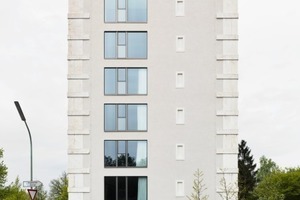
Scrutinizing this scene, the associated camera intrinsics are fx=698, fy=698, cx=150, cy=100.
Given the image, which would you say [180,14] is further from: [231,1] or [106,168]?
[106,168]

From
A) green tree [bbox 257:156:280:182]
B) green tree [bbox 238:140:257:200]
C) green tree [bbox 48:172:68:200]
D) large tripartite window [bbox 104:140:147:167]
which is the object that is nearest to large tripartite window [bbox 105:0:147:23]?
large tripartite window [bbox 104:140:147:167]

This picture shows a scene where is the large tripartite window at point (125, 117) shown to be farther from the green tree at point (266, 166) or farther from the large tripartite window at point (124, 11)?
the green tree at point (266, 166)

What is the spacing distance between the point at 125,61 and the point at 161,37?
110 inches

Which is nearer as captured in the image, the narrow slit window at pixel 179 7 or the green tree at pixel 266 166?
the narrow slit window at pixel 179 7

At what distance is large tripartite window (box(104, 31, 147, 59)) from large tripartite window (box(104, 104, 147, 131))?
3226 mm

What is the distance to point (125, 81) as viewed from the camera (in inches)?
1757

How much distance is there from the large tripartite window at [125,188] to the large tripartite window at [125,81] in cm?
546

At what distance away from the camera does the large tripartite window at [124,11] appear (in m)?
45.2

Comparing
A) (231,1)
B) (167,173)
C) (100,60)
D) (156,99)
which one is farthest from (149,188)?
(231,1)

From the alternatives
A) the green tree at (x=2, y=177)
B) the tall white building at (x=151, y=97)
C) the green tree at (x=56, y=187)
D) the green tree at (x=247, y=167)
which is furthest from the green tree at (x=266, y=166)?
the tall white building at (x=151, y=97)

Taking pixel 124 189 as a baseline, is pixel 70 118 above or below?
above

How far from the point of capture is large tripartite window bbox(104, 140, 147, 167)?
44125 millimetres

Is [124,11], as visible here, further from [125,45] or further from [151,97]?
[151,97]

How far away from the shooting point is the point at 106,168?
44156mm
